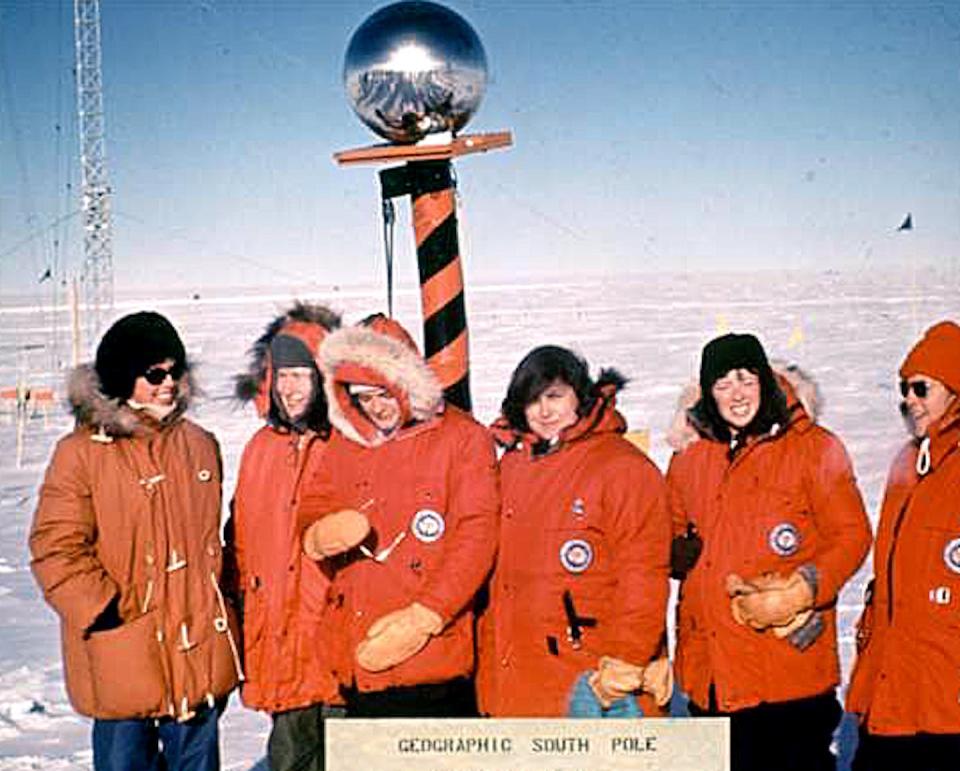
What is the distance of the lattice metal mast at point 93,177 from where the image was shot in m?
Result: 2.98

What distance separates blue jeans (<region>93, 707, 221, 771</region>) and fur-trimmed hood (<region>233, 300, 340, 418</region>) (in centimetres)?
60

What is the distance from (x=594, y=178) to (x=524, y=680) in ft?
4.17

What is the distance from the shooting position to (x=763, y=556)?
7.59ft

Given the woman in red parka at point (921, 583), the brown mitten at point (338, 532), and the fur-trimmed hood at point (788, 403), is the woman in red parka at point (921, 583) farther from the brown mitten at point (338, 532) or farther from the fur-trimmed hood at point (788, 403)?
the brown mitten at point (338, 532)

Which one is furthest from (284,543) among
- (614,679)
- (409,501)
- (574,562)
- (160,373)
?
(614,679)

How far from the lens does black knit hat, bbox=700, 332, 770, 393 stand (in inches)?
91.9

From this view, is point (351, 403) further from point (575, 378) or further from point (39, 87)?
point (39, 87)

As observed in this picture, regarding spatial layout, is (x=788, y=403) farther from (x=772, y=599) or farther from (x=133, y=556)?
(x=133, y=556)

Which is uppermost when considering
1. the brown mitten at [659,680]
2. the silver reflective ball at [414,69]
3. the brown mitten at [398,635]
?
the silver reflective ball at [414,69]

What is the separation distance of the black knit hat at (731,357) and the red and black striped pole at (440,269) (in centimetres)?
60

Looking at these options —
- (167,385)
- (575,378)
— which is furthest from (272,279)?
(575,378)

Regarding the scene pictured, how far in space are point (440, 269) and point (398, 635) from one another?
2.74 ft

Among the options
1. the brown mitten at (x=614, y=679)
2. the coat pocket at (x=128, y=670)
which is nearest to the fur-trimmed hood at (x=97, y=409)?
the coat pocket at (x=128, y=670)

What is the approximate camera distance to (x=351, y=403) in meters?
2.38
